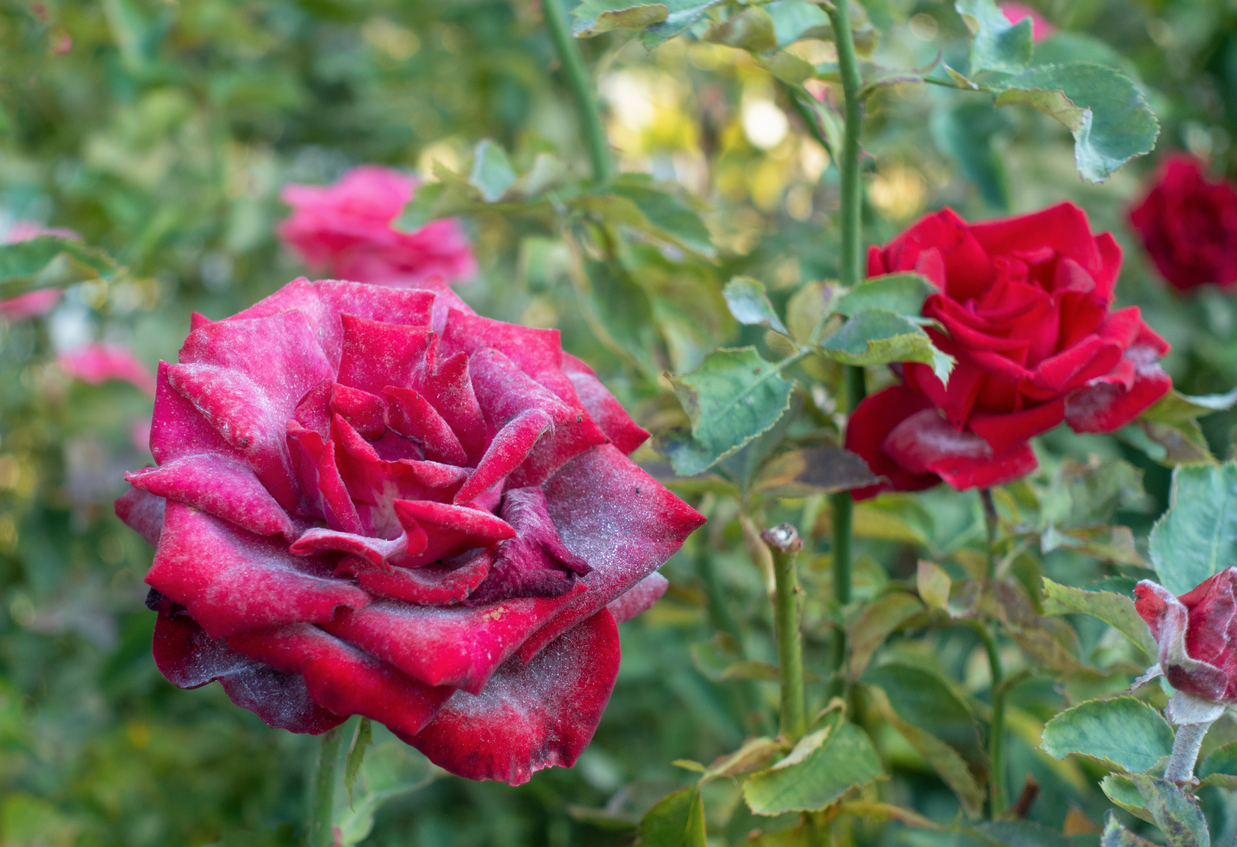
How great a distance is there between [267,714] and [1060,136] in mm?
1289

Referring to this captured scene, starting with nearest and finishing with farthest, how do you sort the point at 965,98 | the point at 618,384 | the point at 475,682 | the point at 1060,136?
the point at 475,682 < the point at 618,384 < the point at 965,98 < the point at 1060,136

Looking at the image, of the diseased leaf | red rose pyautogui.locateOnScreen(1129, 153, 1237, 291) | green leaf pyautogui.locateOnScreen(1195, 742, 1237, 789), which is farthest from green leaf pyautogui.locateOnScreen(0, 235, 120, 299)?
red rose pyautogui.locateOnScreen(1129, 153, 1237, 291)

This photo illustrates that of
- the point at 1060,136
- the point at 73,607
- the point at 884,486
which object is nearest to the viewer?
the point at 884,486

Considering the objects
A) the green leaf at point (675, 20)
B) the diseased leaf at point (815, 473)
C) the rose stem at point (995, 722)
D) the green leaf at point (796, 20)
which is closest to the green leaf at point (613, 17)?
the green leaf at point (675, 20)

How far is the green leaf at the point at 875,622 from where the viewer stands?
0.53 metres

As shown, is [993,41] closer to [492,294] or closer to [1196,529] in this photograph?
[1196,529]

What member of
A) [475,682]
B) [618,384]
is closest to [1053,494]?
[618,384]

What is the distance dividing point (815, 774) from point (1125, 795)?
0.15 metres

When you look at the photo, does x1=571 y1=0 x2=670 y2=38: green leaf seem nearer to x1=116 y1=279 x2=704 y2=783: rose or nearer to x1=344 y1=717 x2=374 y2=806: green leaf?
x1=116 y1=279 x2=704 y2=783: rose

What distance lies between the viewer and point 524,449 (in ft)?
1.22

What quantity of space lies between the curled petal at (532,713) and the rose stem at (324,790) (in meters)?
0.10

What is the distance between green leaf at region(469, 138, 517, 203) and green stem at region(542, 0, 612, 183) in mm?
78

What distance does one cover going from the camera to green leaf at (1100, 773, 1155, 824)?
392mm

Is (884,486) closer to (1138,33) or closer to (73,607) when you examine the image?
(73,607)
